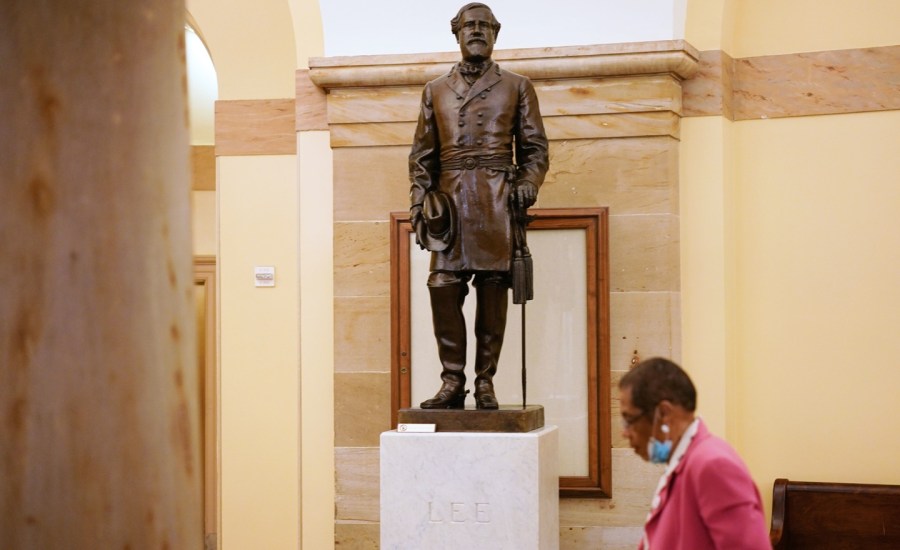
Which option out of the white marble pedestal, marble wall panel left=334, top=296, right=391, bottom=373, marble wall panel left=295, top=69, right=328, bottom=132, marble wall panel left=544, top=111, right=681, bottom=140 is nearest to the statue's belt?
the white marble pedestal

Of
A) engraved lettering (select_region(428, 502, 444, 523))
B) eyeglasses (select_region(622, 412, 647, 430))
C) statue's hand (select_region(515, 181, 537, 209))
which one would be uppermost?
statue's hand (select_region(515, 181, 537, 209))

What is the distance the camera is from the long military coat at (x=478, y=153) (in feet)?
19.7

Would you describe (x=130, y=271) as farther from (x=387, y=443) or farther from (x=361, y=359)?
(x=361, y=359)

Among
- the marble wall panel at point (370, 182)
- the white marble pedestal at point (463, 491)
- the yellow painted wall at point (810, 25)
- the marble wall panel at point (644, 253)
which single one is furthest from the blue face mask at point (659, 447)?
the yellow painted wall at point (810, 25)

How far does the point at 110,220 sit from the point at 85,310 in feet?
0.27

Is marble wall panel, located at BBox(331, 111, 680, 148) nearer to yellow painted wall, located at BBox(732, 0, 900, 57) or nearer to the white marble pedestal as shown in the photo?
yellow painted wall, located at BBox(732, 0, 900, 57)

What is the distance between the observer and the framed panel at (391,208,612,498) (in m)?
7.51

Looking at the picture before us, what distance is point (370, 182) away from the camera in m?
7.76

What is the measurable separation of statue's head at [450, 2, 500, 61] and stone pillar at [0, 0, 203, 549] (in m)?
5.00

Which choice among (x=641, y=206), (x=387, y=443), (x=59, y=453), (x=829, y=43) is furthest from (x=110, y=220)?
(x=829, y=43)

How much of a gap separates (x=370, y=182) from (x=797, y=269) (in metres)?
2.61

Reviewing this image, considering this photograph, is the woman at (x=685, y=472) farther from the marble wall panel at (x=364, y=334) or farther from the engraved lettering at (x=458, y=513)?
the marble wall panel at (x=364, y=334)

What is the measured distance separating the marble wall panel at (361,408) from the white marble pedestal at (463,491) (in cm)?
182

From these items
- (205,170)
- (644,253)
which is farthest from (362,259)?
(205,170)
